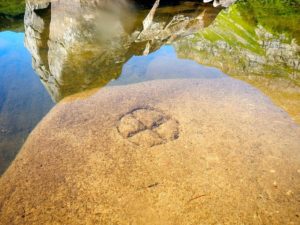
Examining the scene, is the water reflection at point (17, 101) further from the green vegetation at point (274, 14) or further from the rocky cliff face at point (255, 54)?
the green vegetation at point (274, 14)

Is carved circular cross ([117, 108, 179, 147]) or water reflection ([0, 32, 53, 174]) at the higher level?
water reflection ([0, 32, 53, 174])

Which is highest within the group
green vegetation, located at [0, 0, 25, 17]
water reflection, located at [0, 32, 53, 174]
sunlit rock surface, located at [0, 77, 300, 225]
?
green vegetation, located at [0, 0, 25, 17]

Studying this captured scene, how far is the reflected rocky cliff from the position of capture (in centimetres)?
1184

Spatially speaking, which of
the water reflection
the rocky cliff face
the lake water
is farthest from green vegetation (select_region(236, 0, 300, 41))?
the water reflection

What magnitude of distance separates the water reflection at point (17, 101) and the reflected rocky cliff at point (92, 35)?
1.42 ft

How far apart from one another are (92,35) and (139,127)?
866 centimetres

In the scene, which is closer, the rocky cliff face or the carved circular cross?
the carved circular cross

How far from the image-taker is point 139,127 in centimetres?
847

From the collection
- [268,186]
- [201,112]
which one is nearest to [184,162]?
[268,186]

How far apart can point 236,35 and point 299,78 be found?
1268 centimetres

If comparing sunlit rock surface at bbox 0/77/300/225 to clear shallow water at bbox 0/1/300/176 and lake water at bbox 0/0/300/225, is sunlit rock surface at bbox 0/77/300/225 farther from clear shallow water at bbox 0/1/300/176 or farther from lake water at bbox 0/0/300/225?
clear shallow water at bbox 0/1/300/176

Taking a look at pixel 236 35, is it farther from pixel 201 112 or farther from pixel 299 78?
pixel 201 112

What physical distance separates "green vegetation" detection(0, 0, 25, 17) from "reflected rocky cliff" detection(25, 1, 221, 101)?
13.4 ft

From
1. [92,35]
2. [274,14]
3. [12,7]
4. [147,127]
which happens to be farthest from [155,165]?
[274,14]
